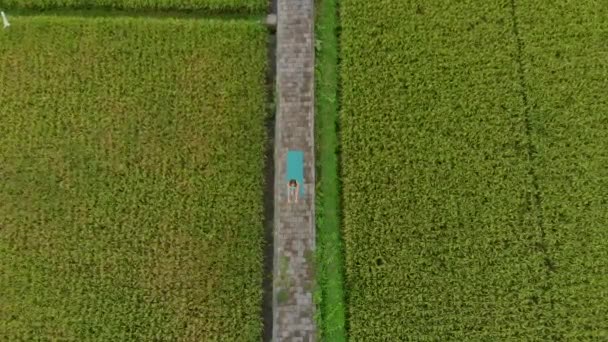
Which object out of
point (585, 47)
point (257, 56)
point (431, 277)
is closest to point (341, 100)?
point (257, 56)

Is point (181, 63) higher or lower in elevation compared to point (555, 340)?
higher

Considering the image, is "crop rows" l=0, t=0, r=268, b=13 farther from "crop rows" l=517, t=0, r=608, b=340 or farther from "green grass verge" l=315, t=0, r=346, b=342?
"crop rows" l=517, t=0, r=608, b=340

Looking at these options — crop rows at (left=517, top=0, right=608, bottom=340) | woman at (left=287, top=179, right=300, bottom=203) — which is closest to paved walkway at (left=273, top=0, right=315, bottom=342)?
woman at (left=287, top=179, right=300, bottom=203)

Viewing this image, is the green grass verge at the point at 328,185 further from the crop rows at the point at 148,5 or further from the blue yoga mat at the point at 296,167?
the crop rows at the point at 148,5

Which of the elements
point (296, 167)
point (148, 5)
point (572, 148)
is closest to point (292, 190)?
point (296, 167)

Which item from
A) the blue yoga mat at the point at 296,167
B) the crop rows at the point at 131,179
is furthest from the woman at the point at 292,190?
the crop rows at the point at 131,179

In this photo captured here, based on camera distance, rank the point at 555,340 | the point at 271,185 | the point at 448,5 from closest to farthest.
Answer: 1. the point at 555,340
2. the point at 271,185
3. the point at 448,5

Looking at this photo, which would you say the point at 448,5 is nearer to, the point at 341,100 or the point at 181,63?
the point at 341,100
